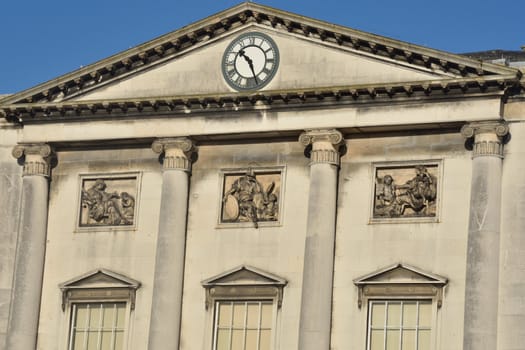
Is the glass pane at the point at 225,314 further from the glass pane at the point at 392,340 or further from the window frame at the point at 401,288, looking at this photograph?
the glass pane at the point at 392,340

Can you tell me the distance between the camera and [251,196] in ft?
141

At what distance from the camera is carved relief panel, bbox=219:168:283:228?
42.7 m

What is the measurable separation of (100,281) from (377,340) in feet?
26.7

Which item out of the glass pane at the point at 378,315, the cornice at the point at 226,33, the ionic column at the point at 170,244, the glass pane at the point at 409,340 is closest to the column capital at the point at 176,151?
the ionic column at the point at 170,244

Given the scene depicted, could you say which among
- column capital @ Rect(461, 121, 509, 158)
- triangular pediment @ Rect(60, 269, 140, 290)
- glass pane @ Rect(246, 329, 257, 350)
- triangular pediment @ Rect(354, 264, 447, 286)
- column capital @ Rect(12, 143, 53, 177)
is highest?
column capital @ Rect(461, 121, 509, 158)

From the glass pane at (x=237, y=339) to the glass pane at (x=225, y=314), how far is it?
0.30 metres

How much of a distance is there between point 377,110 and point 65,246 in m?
9.94

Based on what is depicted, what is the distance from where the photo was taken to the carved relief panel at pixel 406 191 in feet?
134

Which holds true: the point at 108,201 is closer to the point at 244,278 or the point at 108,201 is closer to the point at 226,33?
the point at 244,278

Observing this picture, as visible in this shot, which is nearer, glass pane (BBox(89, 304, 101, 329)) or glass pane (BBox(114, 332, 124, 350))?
glass pane (BBox(114, 332, 124, 350))

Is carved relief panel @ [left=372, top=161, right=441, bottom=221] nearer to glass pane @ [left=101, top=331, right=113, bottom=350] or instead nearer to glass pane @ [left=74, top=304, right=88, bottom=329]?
glass pane @ [left=101, top=331, right=113, bottom=350]

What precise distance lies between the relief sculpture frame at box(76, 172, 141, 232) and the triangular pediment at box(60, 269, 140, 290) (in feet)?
4.44

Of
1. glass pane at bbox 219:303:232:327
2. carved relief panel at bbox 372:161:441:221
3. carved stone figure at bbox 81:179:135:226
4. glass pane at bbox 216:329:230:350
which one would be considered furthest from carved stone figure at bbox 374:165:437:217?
carved stone figure at bbox 81:179:135:226

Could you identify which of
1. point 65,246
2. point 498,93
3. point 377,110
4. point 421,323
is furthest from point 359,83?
point 65,246
